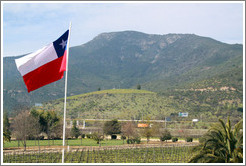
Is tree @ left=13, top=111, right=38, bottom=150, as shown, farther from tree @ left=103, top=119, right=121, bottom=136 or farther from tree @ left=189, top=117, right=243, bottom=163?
tree @ left=189, top=117, right=243, bottom=163

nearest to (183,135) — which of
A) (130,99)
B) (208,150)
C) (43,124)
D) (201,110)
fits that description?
(43,124)

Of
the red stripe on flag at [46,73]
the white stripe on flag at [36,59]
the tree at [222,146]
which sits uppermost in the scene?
the white stripe on flag at [36,59]

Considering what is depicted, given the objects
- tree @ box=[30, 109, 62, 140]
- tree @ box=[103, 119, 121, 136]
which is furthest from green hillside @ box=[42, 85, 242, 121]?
tree @ box=[30, 109, 62, 140]

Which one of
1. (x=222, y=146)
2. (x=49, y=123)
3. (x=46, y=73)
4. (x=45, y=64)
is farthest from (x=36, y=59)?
(x=49, y=123)

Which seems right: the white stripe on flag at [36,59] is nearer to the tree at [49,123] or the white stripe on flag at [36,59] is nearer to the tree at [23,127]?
the tree at [23,127]

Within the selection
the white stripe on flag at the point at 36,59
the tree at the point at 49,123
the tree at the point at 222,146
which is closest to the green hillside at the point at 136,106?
the tree at the point at 49,123

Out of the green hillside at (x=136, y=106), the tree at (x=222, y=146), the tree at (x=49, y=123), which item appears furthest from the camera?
the green hillside at (x=136, y=106)

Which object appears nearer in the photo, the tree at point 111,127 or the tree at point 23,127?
the tree at point 23,127
